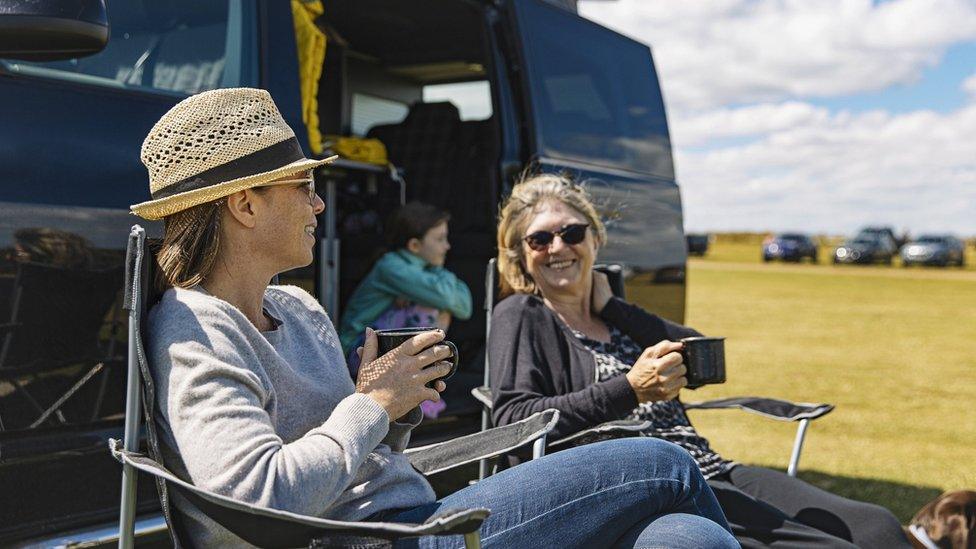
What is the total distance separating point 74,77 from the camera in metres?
2.31

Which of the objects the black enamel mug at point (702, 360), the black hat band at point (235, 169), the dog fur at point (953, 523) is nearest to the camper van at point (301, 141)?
the black hat band at point (235, 169)

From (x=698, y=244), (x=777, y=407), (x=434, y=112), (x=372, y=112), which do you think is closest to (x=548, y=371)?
(x=777, y=407)

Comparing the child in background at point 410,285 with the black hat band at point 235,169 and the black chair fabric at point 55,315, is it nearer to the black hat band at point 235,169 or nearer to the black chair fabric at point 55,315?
the black chair fabric at point 55,315

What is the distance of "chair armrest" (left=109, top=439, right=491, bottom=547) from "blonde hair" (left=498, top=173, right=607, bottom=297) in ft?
5.19

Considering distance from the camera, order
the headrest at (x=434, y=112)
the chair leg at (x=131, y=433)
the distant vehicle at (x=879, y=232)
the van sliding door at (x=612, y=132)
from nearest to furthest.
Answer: the chair leg at (x=131, y=433) → the van sliding door at (x=612, y=132) → the headrest at (x=434, y=112) → the distant vehicle at (x=879, y=232)

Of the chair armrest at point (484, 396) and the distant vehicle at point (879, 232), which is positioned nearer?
the chair armrest at point (484, 396)

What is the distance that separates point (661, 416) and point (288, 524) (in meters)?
1.64

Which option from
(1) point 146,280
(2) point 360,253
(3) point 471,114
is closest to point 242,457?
(1) point 146,280

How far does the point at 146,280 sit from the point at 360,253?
2.97 m

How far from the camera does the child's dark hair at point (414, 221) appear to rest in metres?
4.18

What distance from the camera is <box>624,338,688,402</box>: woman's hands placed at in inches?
100

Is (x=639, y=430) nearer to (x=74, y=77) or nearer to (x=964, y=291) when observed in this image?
(x=74, y=77)

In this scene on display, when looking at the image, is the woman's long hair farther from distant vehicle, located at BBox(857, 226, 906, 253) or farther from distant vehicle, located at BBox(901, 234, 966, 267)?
distant vehicle, located at BBox(857, 226, 906, 253)

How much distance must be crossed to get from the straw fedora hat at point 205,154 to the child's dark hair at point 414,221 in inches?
94.7
